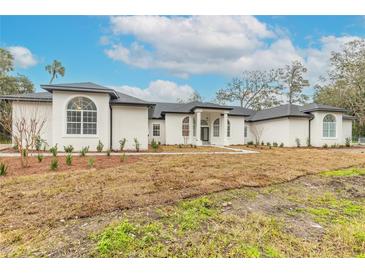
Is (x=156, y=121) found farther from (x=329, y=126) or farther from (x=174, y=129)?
(x=329, y=126)

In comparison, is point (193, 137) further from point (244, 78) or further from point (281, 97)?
point (281, 97)

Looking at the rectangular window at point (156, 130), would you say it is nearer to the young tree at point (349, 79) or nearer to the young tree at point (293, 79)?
the young tree at point (349, 79)

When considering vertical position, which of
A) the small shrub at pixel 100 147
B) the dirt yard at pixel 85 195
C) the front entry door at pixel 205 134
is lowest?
the dirt yard at pixel 85 195

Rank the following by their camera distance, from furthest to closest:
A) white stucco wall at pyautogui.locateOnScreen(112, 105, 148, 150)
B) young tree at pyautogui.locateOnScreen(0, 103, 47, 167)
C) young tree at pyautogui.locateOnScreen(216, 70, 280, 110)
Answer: young tree at pyautogui.locateOnScreen(216, 70, 280, 110) < white stucco wall at pyautogui.locateOnScreen(112, 105, 148, 150) < young tree at pyautogui.locateOnScreen(0, 103, 47, 167)

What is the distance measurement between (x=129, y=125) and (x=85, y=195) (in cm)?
1003

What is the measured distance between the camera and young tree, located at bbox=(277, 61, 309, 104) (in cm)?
3609

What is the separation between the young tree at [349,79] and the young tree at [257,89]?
26.9 feet

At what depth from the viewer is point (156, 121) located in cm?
2088

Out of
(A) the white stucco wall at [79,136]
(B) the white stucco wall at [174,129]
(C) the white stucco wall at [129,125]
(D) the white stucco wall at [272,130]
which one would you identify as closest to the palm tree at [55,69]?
(B) the white stucco wall at [174,129]

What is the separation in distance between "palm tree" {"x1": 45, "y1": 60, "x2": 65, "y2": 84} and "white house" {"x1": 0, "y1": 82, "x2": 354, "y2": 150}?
27.6 meters

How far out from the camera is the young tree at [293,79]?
3609 cm

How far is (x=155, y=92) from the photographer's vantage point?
28016 mm

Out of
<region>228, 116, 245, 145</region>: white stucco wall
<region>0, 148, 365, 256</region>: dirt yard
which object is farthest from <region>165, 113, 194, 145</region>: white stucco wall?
<region>0, 148, 365, 256</region>: dirt yard

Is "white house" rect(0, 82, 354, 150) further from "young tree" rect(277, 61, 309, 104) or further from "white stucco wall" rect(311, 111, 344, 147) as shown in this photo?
"young tree" rect(277, 61, 309, 104)
